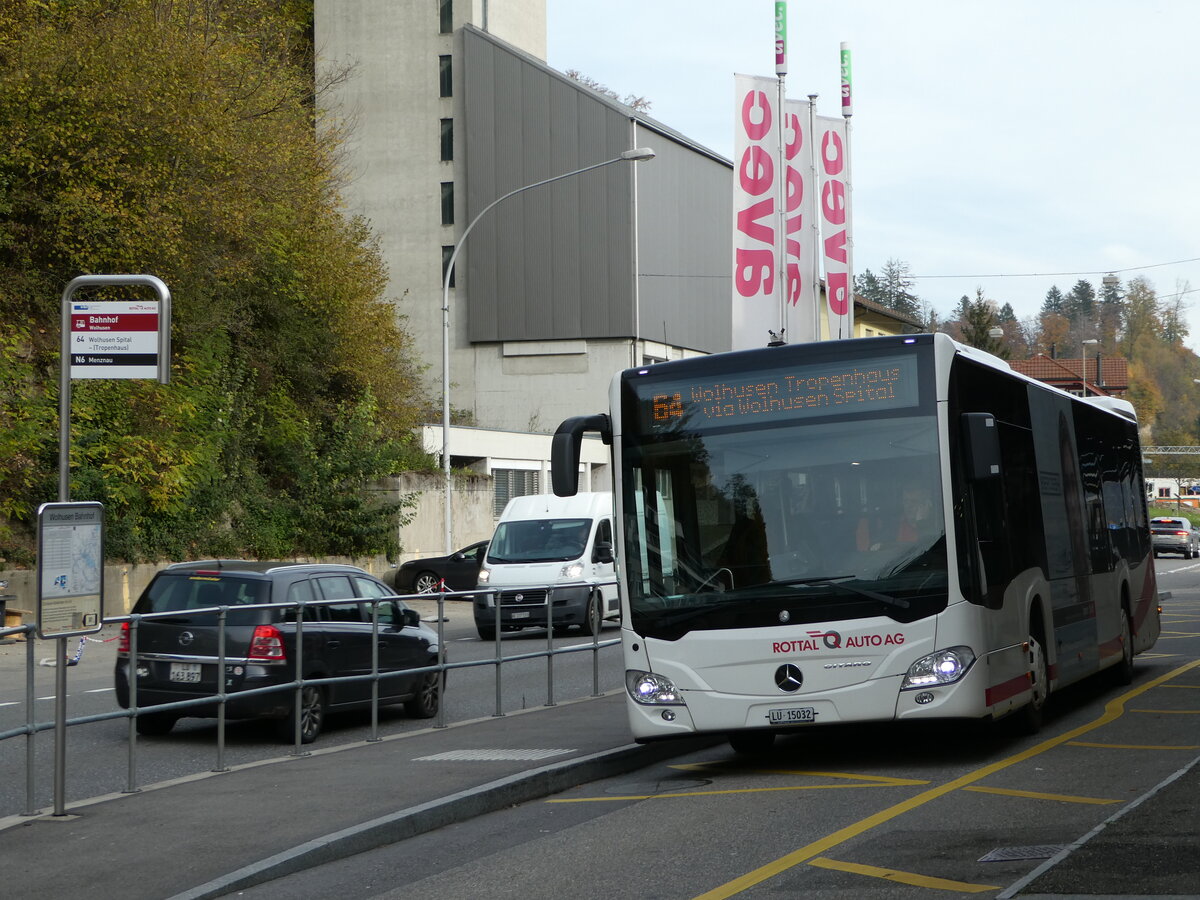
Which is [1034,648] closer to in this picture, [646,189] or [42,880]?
[42,880]

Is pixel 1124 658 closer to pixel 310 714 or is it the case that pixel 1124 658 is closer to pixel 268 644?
pixel 310 714

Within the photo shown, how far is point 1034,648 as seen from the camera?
11.9m

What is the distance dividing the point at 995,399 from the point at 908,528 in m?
1.83

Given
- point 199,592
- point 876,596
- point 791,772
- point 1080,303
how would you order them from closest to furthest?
1. point 876,596
2. point 791,772
3. point 199,592
4. point 1080,303

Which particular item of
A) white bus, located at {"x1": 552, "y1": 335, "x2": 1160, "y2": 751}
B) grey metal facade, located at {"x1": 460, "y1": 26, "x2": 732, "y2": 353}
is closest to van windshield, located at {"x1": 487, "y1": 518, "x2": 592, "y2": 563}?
white bus, located at {"x1": 552, "y1": 335, "x2": 1160, "y2": 751}

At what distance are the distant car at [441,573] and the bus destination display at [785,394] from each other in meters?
22.7

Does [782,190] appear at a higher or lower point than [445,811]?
higher

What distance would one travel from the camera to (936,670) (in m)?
10.2

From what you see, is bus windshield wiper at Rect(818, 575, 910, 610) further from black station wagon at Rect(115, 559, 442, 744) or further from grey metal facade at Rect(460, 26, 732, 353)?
grey metal facade at Rect(460, 26, 732, 353)

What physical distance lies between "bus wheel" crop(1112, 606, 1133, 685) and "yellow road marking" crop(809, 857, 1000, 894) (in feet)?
31.1

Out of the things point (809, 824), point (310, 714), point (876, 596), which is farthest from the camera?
point (310, 714)

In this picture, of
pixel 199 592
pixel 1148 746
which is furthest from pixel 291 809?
pixel 1148 746

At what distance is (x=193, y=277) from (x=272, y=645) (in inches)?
850

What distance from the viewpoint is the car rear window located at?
13586 millimetres
